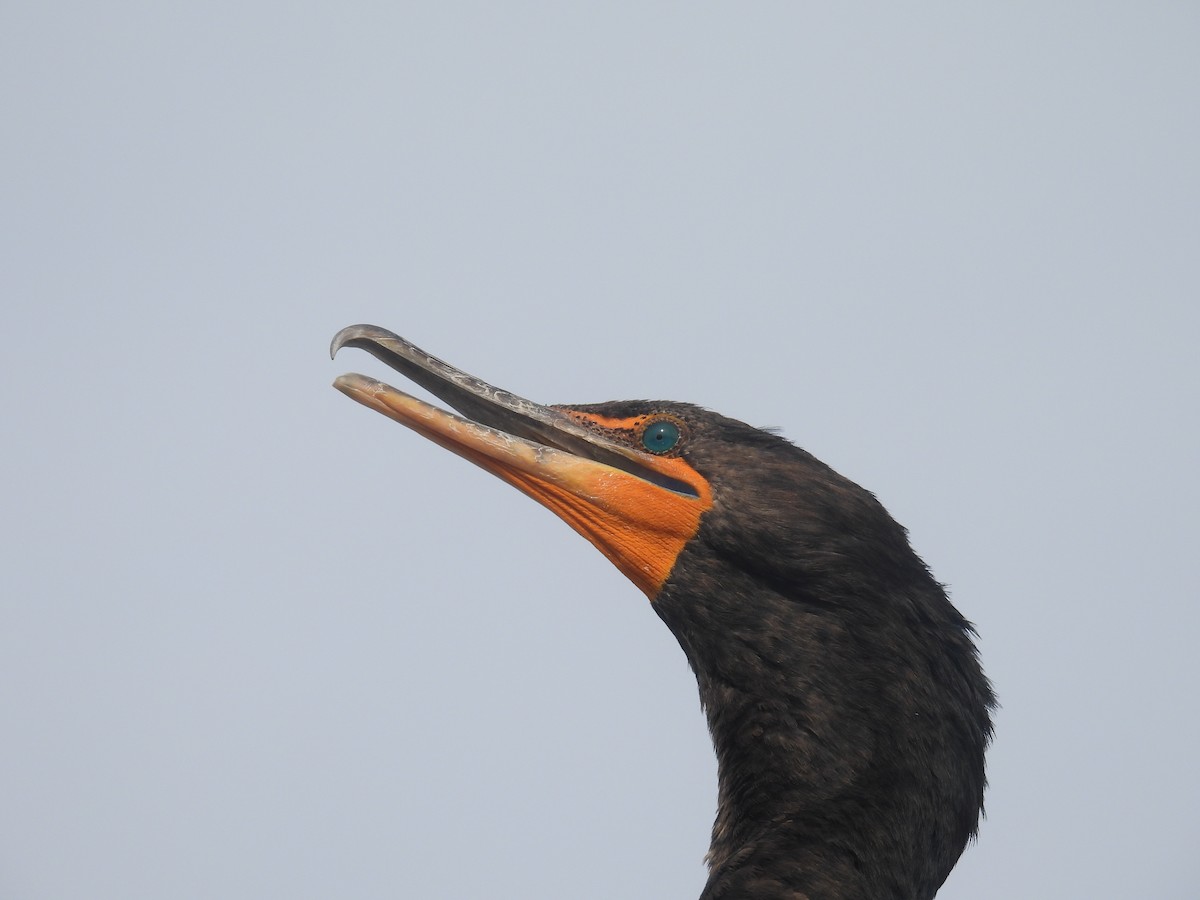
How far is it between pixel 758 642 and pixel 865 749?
0.63 m

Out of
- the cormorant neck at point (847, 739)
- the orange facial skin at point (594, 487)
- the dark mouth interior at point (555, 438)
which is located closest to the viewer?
the cormorant neck at point (847, 739)

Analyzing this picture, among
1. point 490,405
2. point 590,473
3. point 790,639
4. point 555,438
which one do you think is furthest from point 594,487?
point 790,639

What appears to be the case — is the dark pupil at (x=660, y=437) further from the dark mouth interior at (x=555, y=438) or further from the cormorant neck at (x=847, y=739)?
the cormorant neck at (x=847, y=739)

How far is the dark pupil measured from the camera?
7.22 meters

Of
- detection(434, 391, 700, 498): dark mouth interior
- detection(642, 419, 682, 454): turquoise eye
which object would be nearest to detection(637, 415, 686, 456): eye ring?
detection(642, 419, 682, 454): turquoise eye

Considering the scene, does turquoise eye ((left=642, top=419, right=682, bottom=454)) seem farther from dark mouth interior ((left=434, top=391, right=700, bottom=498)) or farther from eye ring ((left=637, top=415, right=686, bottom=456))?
dark mouth interior ((left=434, top=391, right=700, bottom=498))

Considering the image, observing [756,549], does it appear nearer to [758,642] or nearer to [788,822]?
[758,642]

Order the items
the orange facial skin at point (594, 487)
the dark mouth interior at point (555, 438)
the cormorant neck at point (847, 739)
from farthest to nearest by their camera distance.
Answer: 1. the dark mouth interior at point (555, 438)
2. the orange facial skin at point (594, 487)
3. the cormorant neck at point (847, 739)

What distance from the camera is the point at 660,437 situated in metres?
7.24

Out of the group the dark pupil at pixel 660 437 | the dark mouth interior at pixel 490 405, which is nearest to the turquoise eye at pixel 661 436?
the dark pupil at pixel 660 437

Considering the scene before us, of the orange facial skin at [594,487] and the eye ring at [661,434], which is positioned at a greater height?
the eye ring at [661,434]

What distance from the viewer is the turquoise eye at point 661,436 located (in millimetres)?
7220

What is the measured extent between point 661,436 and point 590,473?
0.38 m

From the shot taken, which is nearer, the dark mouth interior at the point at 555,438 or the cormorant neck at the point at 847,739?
the cormorant neck at the point at 847,739
